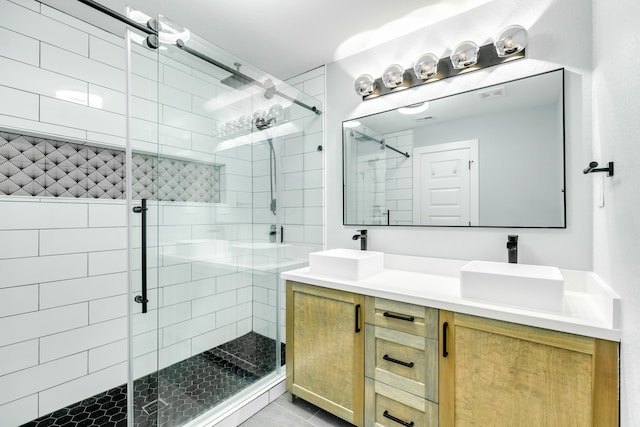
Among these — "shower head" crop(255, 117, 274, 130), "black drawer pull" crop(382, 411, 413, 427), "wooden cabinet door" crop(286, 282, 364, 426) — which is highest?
"shower head" crop(255, 117, 274, 130)

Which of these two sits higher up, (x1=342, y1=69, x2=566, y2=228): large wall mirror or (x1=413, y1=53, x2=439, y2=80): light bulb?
(x1=413, y1=53, x2=439, y2=80): light bulb

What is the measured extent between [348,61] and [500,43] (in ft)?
3.60

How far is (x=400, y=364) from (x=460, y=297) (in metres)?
0.46

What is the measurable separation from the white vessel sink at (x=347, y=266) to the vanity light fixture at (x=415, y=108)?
3.35ft

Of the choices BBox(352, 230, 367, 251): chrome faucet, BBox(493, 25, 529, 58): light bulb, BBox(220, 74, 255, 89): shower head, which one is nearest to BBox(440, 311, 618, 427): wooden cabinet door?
BBox(352, 230, 367, 251): chrome faucet

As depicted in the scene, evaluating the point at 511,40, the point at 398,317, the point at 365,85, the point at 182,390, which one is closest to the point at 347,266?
the point at 398,317

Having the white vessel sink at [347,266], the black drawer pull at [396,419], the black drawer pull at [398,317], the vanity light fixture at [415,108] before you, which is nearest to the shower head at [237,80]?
the vanity light fixture at [415,108]

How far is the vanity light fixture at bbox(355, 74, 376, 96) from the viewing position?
6.88 ft

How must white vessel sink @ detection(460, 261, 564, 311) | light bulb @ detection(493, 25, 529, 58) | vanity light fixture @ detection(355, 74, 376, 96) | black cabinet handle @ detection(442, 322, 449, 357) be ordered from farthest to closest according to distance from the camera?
vanity light fixture @ detection(355, 74, 376, 96) → light bulb @ detection(493, 25, 529, 58) → black cabinet handle @ detection(442, 322, 449, 357) → white vessel sink @ detection(460, 261, 564, 311)

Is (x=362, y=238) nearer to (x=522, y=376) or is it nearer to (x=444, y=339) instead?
(x=444, y=339)

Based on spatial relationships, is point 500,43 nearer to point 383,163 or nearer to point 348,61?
point 383,163

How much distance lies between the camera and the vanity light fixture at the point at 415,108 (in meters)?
1.92

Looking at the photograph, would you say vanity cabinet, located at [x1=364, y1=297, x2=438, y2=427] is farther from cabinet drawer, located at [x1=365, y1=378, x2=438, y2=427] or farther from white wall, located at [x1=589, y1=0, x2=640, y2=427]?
white wall, located at [x1=589, y1=0, x2=640, y2=427]

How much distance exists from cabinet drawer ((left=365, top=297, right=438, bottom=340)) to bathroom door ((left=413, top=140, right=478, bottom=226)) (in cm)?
70
